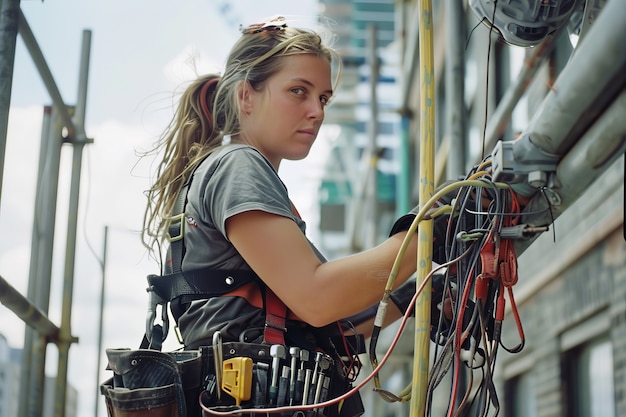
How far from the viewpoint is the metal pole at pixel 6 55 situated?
9.42 ft

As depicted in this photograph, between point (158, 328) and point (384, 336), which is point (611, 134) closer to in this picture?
point (158, 328)

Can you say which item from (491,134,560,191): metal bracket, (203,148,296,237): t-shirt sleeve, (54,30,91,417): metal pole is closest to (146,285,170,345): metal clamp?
(203,148,296,237): t-shirt sleeve

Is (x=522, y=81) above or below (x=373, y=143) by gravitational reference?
below

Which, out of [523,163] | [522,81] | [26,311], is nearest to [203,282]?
[523,163]

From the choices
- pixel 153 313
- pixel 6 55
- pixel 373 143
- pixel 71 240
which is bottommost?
pixel 153 313

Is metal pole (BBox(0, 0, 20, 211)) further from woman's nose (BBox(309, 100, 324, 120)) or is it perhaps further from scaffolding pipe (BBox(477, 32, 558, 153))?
scaffolding pipe (BBox(477, 32, 558, 153))

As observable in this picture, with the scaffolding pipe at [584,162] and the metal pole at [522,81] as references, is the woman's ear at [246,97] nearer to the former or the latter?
the scaffolding pipe at [584,162]

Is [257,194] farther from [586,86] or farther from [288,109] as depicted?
[586,86]

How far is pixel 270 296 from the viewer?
2580 mm

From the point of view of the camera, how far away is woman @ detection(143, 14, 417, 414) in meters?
2.49

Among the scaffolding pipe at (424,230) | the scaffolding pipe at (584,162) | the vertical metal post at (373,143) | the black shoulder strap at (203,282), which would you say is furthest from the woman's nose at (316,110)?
the vertical metal post at (373,143)

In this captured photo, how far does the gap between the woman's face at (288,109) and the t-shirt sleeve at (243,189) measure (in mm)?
222

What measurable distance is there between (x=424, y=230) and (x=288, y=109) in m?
0.59

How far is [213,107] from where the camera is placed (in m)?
2.99
